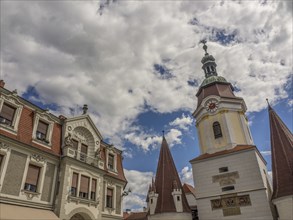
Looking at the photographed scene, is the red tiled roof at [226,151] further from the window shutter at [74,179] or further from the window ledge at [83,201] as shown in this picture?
the window shutter at [74,179]

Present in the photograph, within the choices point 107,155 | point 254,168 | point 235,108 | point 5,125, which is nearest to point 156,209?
point 107,155

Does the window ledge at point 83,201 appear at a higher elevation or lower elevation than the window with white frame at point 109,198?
lower

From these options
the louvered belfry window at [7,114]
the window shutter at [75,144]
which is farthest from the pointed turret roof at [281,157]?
the louvered belfry window at [7,114]

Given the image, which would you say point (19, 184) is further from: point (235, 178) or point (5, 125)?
point (235, 178)

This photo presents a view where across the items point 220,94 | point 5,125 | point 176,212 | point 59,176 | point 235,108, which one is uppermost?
point 220,94

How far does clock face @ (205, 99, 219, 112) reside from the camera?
29.9m

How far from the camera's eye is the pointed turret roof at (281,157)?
21.5 m

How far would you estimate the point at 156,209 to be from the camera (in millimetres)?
25766

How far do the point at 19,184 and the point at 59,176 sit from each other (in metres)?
3.28

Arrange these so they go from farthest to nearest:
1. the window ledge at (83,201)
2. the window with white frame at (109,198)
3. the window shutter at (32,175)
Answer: the window with white frame at (109,198) < the window ledge at (83,201) < the window shutter at (32,175)

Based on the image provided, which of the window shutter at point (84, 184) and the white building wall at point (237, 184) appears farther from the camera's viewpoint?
the white building wall at point (237, 184)

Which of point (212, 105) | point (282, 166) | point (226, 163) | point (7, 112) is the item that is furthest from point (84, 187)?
point (282, 166)

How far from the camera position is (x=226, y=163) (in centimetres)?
2630

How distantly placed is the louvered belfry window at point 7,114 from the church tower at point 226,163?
20796mm
